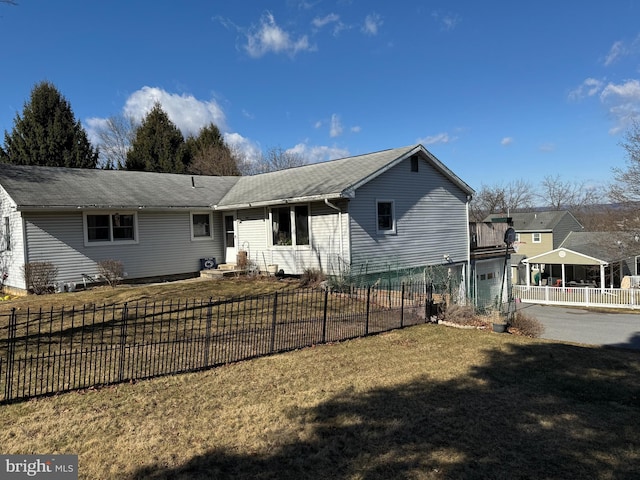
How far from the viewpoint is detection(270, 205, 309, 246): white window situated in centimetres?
1541

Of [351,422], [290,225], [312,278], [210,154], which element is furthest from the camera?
[210,154]

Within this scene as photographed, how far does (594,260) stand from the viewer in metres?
32.7

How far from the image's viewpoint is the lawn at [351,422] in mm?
3656

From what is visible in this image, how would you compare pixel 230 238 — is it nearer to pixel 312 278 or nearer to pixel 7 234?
pixel 312 278

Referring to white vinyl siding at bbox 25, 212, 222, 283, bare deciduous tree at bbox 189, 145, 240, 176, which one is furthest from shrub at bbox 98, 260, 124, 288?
bare deciduous tree at bbox 189, 145, 240, 176

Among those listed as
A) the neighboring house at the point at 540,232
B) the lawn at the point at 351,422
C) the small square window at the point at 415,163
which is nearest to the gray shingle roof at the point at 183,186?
the small square window at the point at 415,163

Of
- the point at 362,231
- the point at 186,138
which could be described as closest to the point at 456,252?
the point at 362,231

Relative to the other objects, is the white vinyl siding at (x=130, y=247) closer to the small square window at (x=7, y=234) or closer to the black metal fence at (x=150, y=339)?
the small square window at (x=7, y=234)

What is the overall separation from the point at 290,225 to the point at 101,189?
690 cm

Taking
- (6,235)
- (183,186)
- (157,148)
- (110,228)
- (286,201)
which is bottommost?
(6,235)

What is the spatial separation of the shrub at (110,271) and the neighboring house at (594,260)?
102 ft

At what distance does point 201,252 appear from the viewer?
57.4 feet

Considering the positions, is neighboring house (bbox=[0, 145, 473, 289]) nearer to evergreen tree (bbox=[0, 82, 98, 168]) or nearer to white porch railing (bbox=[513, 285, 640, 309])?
white porch railing (bbox=[513, 285, 640, 309])

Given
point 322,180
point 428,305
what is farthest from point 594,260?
point 428,305
